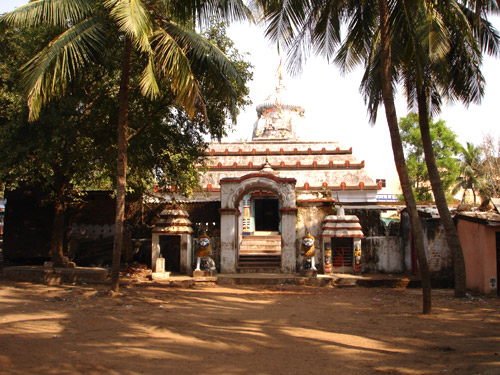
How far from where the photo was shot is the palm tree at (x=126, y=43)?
977 cm

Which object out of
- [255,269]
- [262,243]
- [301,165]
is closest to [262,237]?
[262,243]

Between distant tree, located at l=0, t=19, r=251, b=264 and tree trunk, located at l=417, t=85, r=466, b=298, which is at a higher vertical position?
distant tree, located at l=0, t=19, r=251, b=264

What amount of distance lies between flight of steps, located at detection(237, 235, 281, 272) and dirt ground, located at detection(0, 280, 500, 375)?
14.7 feet

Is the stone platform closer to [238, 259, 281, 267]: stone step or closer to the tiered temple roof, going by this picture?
[238, 259, 281, 267]: stone step

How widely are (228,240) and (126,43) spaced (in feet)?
25.9

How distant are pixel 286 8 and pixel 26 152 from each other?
25.0 feet

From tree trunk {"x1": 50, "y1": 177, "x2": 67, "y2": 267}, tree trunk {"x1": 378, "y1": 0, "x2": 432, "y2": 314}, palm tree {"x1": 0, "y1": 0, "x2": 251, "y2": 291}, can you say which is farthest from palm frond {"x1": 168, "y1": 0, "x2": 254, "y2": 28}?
tree trunk {"x1": 50, "y1": 177, "x2": 67, "y2": 267}

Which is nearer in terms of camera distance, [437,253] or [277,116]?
[437,253]

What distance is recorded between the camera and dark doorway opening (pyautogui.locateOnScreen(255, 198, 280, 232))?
25469 millimetres

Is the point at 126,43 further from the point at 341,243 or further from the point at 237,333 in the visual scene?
the point at 341,243

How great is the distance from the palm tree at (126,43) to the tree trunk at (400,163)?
3.37 m

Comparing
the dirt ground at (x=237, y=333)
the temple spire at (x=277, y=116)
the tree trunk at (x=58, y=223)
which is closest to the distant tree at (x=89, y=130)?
the tree trunk at (x=58, y=223)

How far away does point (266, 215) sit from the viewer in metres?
25.5

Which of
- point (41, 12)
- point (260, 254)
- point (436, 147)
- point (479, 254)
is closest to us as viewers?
point (41, 12)
